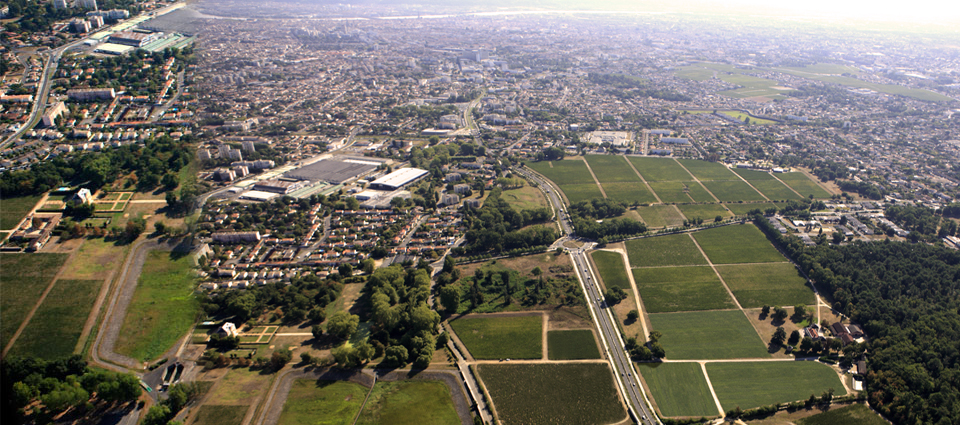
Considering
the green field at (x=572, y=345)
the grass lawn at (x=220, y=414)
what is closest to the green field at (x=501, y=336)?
the green field at (x=572, y=345)

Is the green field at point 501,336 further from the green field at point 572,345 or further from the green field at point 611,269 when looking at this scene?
the green field at point 611,269

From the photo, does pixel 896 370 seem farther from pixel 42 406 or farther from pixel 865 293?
pixel 42 406

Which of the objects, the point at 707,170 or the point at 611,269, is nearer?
the point at 611,269

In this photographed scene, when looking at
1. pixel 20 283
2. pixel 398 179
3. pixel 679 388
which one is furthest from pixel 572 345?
pixel 398 179

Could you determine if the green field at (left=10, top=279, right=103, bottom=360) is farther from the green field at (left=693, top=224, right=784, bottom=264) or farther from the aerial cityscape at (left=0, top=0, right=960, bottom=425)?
the green field at (left=693, top=224, right=784, bottom=264)

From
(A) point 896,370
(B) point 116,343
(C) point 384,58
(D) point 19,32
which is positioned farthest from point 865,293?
(C) point 384,58

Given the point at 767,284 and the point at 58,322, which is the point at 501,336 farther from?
the point at 58,322

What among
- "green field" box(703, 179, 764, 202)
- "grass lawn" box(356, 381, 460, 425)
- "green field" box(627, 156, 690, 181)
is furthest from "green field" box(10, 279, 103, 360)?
"green field" box(627, 156, 690, 181)

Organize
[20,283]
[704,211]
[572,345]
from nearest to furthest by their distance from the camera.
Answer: [20,283] < [572,345] < [704,211]
